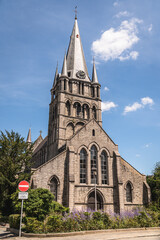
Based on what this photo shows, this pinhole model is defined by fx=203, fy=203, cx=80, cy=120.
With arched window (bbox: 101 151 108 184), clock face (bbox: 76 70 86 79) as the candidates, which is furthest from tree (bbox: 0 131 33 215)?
clock face (bbox: 76 70 86 79)

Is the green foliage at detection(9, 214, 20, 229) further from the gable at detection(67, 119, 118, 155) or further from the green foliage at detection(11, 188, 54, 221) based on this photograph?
the gable at detection(67, 119, 118, 155)

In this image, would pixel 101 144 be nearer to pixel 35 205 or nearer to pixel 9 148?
pixel 9 148

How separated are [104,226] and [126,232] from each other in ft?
5.07

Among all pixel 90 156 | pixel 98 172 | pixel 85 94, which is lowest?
pixel 98 172

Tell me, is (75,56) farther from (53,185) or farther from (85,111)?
(53,185)

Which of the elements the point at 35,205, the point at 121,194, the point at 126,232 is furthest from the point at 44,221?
the point at 121,194

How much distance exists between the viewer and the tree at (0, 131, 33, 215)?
20.8 meters

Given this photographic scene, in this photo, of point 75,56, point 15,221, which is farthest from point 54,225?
point 75,56

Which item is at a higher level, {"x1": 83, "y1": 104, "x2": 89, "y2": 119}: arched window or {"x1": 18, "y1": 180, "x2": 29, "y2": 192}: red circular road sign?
{"x1": 83, "y1": 104, "x2": 89, "y2": 119}: arched window

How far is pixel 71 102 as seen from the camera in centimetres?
3731

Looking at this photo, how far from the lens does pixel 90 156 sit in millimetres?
27016

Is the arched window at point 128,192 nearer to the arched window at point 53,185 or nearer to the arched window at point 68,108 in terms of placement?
the arched window at point 53,185

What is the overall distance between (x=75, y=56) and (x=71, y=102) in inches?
505

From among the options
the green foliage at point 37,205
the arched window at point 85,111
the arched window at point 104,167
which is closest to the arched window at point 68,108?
the arched window at point 85,111
